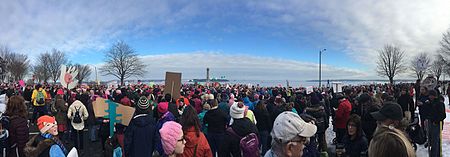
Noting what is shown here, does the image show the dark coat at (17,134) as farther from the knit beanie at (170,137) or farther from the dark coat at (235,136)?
the dark coat at (235,136)

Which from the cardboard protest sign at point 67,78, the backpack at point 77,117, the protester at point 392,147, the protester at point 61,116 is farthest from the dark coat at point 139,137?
the cardboard protest sign at point 67,78

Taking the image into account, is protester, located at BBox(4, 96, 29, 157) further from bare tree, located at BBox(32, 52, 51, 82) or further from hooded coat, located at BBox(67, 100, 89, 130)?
bare tree, located at BBox(32, 52, 51, 82)

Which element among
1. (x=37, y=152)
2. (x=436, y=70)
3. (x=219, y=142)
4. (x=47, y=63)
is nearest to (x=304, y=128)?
(x=37, y=152)

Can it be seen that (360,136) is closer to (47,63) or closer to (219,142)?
(219,142)

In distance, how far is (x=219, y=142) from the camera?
6.26 m

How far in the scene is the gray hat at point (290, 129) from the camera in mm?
2373

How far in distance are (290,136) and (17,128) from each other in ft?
16.8

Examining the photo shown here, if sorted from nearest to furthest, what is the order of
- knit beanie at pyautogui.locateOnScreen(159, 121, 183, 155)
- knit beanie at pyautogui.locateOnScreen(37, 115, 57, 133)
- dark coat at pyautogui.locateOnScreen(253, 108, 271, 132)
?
knit beanie at pyautogui.locateOnScreen(159, 121, 183, 155)
knit beanie at pyautogui.locateOnScreen(37, 115, 57, 133)
dark coat at pyautogui.locateOnScreen(253, 108, 271, 132)

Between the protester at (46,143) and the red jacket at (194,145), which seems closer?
the protester at (46,143)

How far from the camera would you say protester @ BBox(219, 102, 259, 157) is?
6.00m

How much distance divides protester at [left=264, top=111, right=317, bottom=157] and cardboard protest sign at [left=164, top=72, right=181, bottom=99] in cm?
946

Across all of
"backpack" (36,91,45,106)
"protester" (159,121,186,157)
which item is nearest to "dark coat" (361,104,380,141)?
"protester" (159,121,186,157)

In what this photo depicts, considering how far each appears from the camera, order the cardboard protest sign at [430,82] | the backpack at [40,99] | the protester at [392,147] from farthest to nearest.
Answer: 1. the backpack at [40,99]
2. the cardboard protest sign at [430,82]
3. the protester at [392,147]

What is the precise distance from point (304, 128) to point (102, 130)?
7.79 m
